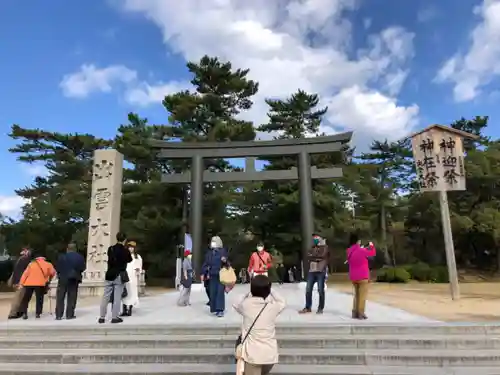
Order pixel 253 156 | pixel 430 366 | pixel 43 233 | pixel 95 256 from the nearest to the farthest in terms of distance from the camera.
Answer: pixel 430 366
pixel 95 256
pixel 253 156
pixel 43 233

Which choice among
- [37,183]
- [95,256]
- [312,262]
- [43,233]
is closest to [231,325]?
[312,262]

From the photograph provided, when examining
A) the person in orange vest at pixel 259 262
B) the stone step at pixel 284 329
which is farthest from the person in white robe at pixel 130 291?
the person in orange vest at pixel 259 262

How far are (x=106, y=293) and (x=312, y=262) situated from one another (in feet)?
12.3

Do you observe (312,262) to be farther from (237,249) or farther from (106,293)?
(237,249)

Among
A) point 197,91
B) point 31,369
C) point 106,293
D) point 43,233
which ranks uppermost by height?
point 197,91

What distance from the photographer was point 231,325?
5.74 m

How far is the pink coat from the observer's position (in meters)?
6.60

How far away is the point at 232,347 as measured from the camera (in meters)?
5.27

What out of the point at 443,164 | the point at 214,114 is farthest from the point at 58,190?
the point at 443,164

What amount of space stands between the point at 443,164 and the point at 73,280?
430 inches

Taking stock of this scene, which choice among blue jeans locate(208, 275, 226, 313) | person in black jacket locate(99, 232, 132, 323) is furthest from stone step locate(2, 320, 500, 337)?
blue jeans locate(208, 275, 226, 313)

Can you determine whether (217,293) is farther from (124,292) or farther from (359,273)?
(359,273)

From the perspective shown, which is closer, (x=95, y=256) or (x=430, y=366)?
(x=430, y=366)

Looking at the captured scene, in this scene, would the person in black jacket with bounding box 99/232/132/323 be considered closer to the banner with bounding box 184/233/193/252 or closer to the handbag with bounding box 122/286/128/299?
the handbag with bounding box 122/286/128/299
